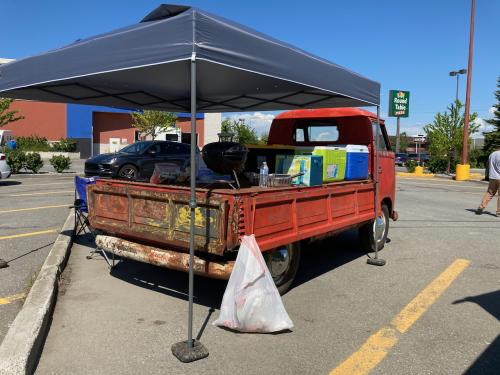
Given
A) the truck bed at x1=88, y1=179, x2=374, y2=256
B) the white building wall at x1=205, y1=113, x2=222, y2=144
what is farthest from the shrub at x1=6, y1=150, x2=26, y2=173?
the white building wall at x1=205, y1=113, x2=222, y2=144

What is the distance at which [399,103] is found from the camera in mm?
38125

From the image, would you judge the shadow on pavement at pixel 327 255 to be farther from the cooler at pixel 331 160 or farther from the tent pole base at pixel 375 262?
the cooler at pixel 331 160

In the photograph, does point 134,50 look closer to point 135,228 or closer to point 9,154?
point 135,228

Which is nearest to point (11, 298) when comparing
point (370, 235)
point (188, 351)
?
point (188, 351)

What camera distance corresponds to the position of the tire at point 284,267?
4.77 m

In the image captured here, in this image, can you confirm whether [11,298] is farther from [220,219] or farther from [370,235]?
[370,235]

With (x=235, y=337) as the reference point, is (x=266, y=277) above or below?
above

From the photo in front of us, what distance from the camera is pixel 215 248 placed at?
399 cm

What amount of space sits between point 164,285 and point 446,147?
2967cm

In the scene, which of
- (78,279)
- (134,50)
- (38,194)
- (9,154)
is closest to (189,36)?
(134,50)

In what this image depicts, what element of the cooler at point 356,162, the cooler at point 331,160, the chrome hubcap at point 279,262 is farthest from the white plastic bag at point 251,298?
the cooler at point 356,162

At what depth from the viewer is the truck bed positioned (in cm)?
399

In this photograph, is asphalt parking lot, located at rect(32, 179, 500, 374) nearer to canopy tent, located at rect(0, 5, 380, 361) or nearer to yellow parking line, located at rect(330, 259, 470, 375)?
yellow parking line, located at rect(330, 259, 470, 375)

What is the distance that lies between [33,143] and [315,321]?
40.8 m
